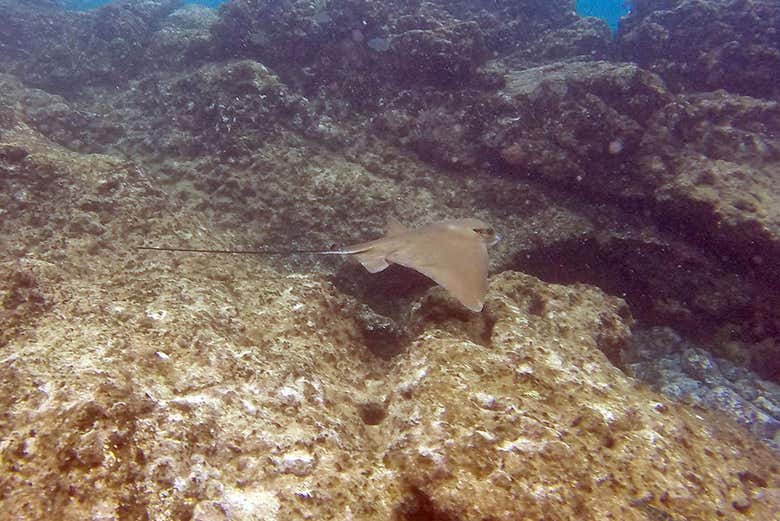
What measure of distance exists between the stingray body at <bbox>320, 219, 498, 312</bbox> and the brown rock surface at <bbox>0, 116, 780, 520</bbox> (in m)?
0.30

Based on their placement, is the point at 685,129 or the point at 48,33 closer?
the point at 685,129

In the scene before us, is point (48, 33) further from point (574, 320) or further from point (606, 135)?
point (574, 320)

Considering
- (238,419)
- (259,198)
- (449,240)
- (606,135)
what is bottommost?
(259,198)

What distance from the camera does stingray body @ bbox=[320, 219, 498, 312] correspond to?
362 centimetres

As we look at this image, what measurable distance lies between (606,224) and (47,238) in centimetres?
699

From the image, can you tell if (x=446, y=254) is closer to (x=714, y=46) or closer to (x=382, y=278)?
(x=382, y=278)

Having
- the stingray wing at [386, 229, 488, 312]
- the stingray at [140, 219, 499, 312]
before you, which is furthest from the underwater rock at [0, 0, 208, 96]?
the stingray wing at [386, 229, 488, 312]

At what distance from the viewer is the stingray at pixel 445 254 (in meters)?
3.62

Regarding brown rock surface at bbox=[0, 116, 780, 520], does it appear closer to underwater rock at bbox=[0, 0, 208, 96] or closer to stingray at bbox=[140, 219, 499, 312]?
stingray at bbox=[140, 219, 499, 312]

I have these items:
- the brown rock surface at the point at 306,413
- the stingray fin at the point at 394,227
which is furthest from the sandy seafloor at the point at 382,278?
the stingray fin at the point at 394,227

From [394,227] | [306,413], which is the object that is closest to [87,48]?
[394,227]

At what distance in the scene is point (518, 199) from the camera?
6734 millimetres

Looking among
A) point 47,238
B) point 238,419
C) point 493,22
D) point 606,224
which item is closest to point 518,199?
point 606,224

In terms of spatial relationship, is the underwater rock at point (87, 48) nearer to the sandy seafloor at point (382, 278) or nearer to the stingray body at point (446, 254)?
the sandy seafloor at point (382, 278)
